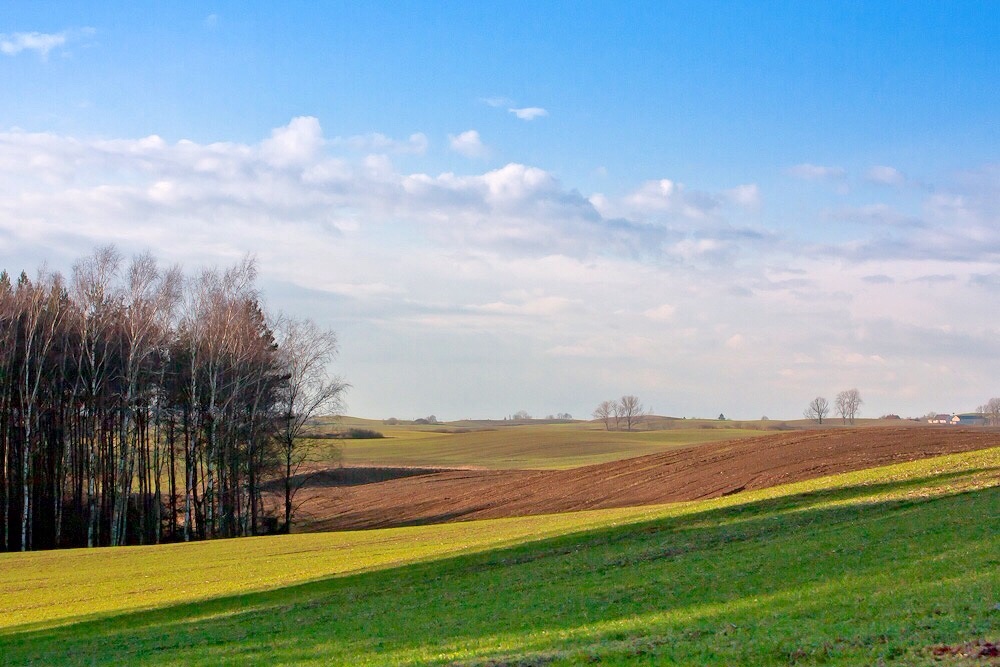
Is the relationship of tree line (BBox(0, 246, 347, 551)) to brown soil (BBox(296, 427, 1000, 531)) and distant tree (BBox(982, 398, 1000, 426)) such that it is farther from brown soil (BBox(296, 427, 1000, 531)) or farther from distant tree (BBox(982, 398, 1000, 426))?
distant tree (BBox(982, 398, 1000, 426))

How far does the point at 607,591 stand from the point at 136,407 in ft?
154

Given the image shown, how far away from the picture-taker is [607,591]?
20.5 m

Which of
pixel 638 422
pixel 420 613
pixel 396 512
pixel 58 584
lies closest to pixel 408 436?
pixel 638 422

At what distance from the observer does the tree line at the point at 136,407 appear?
179 ft

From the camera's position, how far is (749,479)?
45.2m

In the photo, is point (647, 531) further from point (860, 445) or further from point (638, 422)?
point (638, 422)

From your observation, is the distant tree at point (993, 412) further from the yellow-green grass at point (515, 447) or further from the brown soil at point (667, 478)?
the brown soil at point (667, 478)

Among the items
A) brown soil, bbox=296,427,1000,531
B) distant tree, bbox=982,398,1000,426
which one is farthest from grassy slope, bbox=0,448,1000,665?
distant tree, bbox=982,398,1000,426

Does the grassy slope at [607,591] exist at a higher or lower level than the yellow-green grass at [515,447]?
higher

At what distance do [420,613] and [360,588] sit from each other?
6.01m

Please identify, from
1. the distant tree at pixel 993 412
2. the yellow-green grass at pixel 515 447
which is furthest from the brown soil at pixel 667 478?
the distant tree at pixel 993 412

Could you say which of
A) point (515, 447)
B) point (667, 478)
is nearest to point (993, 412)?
point (515, 447)

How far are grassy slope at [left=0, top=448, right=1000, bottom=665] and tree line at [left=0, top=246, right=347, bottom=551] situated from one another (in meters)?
19.2

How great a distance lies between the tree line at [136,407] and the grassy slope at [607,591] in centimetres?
1916
